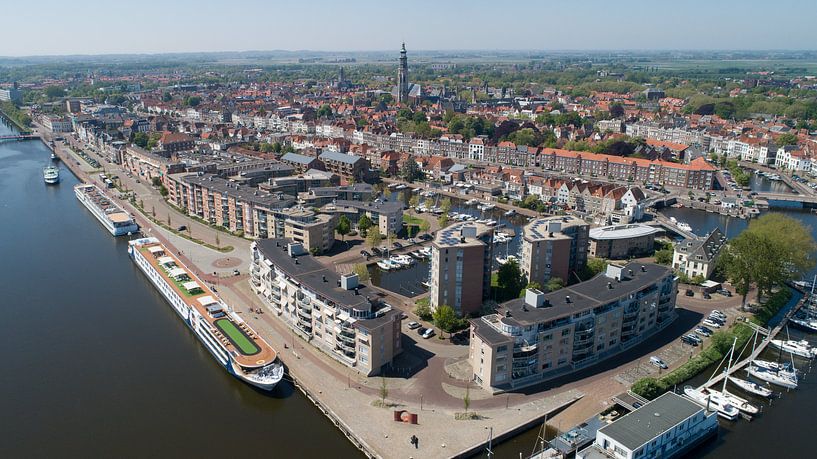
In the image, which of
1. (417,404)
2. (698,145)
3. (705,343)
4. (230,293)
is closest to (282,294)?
(230,293)

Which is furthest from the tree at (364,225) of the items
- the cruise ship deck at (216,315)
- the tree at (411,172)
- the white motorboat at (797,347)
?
the white motorboat at (797,347)

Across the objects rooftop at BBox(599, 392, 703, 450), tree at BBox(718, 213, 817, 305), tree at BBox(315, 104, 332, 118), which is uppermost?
tree at BBox(315, 104, 332, 118)

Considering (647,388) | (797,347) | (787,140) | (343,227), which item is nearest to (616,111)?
(787,140)

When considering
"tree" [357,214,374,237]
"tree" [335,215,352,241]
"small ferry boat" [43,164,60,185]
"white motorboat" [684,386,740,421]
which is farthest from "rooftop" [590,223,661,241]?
"small ferry boat" [43,164,60,185]

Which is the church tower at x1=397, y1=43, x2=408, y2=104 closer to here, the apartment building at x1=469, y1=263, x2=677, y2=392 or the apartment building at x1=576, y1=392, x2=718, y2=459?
the apartment building at x1=469, y1=263, x2=677, y2=392

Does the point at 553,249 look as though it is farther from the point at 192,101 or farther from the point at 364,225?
the point at 192,101

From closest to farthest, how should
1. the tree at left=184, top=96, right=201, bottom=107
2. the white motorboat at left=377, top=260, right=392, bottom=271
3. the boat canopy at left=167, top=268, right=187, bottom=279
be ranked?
the boat canopy at left=167, top=268, right=187, bottom=279 < the white motorboat at left=377, top=260, right=392, bottom=271 < the tree at left=184, top=96, right=201, bottom=107

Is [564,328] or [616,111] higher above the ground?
[616,111]
